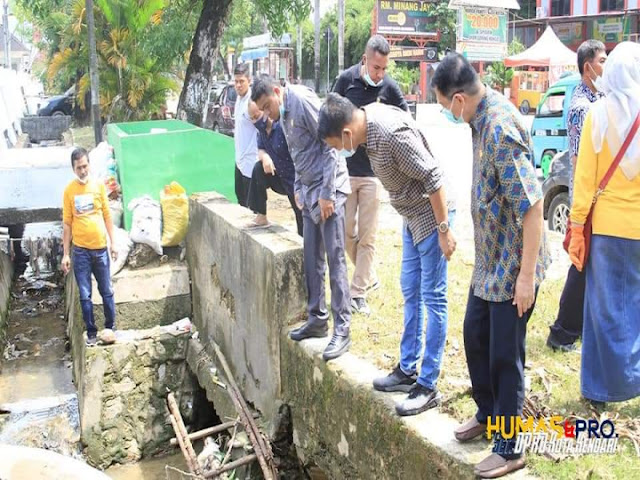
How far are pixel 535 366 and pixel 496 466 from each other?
4.18 ft

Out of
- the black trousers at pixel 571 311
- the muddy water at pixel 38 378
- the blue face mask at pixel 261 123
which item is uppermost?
the blue face mask at pixel 261 123

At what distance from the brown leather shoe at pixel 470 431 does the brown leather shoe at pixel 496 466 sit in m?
0.25

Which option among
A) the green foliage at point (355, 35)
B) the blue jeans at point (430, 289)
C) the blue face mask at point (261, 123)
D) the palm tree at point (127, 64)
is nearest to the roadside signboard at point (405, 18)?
the green foliage at point (355, 35)

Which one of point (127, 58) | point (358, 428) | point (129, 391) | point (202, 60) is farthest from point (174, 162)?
point (127, 58)

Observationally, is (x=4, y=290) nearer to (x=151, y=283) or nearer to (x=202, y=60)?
(x=151, y=283)

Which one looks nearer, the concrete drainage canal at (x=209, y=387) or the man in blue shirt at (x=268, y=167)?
the concrete drainage canal at (x=209, y=387)

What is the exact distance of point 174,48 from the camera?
13.0m

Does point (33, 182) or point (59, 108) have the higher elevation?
point (59, 108)

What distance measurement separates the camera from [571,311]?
4430mm

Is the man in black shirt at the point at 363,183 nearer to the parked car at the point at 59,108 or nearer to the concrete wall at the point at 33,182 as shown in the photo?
the concrete wall at the point at 33,182

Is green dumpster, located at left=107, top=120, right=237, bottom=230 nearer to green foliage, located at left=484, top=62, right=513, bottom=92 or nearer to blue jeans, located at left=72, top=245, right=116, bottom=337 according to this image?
blue jeans, located at left=72, top=245, right=116, bottom=337

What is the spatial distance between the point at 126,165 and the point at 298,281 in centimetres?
386

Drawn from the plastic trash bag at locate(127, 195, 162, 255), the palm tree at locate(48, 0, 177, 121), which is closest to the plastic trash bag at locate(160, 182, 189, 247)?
the plastic trash bag at locate(127, 195, 162, 255)

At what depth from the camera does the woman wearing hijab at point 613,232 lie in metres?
3.39
